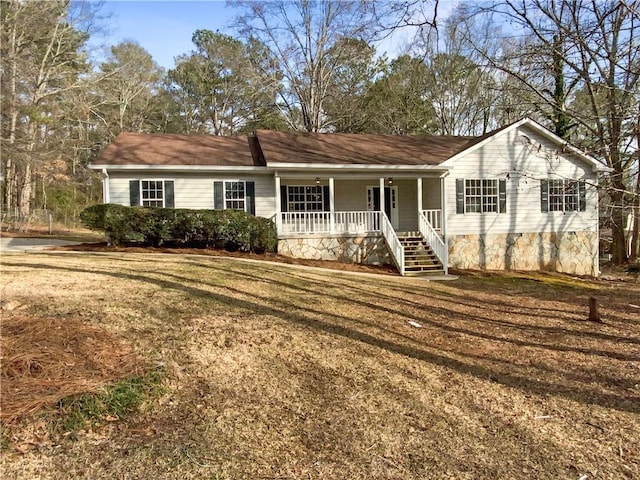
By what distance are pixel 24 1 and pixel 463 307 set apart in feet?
85.0

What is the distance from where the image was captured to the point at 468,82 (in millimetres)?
27062

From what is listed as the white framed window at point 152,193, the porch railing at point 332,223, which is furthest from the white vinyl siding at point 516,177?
the white framed window at point 152,193

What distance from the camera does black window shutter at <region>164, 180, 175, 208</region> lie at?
46.9 feet

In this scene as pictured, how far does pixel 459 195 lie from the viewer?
605 inches

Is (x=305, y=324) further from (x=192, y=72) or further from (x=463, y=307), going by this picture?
(x=192, y=72)

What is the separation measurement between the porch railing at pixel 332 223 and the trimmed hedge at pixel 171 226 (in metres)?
1.58

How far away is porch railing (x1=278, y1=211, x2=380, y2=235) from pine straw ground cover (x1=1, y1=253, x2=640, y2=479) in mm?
6721

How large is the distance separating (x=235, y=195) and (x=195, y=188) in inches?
51.9

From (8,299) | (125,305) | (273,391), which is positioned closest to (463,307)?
(273,391)

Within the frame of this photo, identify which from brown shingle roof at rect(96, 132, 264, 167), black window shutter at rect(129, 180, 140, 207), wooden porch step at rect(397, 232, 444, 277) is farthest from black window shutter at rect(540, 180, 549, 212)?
black window shutter at rect(129, 180, 140, 207)

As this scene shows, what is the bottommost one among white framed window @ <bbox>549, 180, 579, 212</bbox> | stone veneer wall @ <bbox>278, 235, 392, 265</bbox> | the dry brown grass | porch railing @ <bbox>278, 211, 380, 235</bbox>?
the dry brown grass

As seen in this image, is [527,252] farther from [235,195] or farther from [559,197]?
[235,195]

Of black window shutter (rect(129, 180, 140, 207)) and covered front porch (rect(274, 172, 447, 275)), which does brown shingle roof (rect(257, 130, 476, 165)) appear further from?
black window shutter (rect(129, 180, 140, 207))

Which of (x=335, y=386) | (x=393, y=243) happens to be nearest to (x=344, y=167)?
(x=393, y=243)
